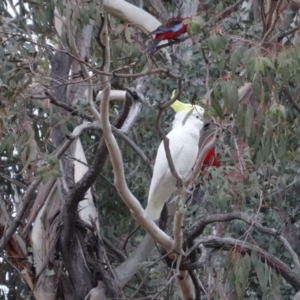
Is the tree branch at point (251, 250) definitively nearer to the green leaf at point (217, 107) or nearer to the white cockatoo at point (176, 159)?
the white cockatoo at point (176, 159)

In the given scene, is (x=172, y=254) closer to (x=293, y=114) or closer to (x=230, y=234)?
(x=230, y=234)

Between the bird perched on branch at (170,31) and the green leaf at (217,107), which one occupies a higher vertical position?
the bird perched on branch at (170,31)

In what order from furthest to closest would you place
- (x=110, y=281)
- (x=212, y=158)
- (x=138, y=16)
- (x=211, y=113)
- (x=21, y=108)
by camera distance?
(x=138, y=16)
(x=110, y=281)
(x=212, y=158)
(x=21, y=108)
(x=211, y=113)

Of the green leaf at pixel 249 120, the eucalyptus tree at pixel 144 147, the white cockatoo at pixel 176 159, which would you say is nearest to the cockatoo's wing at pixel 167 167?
the white cockatoo at pixel 176 159

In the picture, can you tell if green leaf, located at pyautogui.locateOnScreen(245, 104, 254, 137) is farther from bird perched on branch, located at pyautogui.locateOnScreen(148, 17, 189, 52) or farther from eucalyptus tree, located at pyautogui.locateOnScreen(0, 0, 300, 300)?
bird perched on branch, located at pyautogui.locateOnScreen(148, 17, 189, 52)

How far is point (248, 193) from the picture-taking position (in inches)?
158

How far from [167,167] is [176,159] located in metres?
0.13

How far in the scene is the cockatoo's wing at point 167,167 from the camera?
3797mm

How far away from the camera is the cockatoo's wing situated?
12.5 feet

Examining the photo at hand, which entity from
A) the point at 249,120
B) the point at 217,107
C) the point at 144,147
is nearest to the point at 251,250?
the point at 249,120

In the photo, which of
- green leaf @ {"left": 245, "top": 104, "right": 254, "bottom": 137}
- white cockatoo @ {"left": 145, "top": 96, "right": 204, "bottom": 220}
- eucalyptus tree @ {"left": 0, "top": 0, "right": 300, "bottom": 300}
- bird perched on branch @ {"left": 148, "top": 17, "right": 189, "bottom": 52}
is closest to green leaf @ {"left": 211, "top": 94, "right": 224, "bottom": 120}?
eucalyptus tree @ {"left": 0, "top": 0, "right": 300, "bottom": 300}

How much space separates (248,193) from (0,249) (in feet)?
4.31

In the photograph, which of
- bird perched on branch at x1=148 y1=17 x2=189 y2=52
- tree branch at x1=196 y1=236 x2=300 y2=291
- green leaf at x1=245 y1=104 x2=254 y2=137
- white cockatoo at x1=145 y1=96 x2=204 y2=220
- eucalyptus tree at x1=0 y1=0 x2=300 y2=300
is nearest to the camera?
green leaf at x1=245 y1=104 x2=254 y2=137

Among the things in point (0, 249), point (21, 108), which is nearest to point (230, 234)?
point (0, 249)
